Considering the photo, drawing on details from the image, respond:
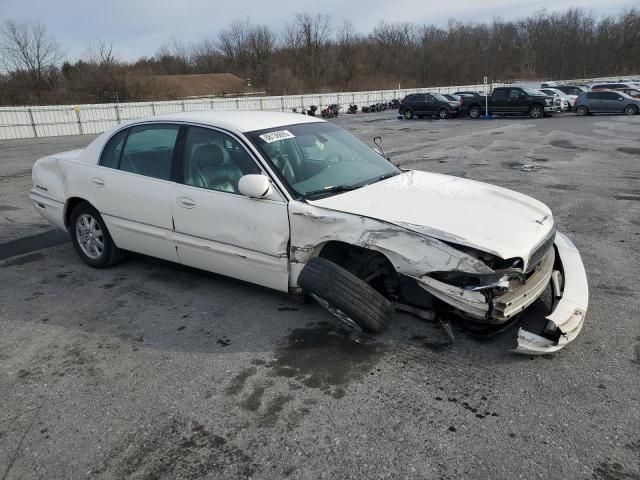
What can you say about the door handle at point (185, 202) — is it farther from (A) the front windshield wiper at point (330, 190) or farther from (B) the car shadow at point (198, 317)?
(A) the front windshield wiper at point (330, 190)

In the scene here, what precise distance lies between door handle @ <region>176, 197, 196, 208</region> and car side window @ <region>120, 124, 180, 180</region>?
27cm

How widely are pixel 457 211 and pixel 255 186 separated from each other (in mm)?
1465

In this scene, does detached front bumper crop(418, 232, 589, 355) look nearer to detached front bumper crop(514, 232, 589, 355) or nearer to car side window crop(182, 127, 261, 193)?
detached front bumper crop(514, 232, 589, 355)

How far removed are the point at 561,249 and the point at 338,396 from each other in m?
2.39

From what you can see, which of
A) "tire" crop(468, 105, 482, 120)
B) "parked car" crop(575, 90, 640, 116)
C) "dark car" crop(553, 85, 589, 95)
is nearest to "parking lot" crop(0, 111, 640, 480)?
"parked car" crop(575, 90, 640, 116)

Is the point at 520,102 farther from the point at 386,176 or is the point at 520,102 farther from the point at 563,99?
the point at 386,176

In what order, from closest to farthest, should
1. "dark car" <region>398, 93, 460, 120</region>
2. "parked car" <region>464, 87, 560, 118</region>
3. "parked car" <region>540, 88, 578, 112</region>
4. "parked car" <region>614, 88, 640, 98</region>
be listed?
"parked car" <region>464, 87, 560, 118</region>
"parked car" <region>614, 88, 640, 98</region>
"parked car" <region>540, 88, 578, 112</region>
"dark car" <region>398, 93, 460, 120</region>

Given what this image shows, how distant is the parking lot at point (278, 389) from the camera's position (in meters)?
2.47

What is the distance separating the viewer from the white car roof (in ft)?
13.9

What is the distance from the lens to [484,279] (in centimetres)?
312

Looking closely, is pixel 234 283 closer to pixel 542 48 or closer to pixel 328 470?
pixel 328 470

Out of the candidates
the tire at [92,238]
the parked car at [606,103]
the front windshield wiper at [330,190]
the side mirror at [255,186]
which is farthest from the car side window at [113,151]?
the parked car at [606,103]

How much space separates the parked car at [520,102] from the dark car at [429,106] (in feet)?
5.42

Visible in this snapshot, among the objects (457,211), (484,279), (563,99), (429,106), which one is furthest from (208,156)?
(563,99)
